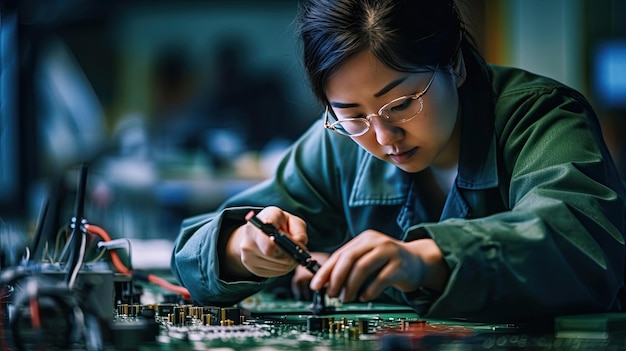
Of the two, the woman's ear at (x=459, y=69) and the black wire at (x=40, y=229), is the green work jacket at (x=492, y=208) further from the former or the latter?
the black wire at (x=40, y=229)

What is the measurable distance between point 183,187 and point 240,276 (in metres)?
3.38


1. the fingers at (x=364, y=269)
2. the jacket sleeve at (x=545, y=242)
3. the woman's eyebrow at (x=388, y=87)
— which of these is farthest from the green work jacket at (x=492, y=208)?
the woman's eyebrow at (x=388, y=87)

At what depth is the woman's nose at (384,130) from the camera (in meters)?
1.51

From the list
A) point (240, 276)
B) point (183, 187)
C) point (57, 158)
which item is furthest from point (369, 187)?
point (57, 158)

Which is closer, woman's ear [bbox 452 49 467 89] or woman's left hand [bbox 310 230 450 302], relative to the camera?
woman's left hand [bbox 310 230 450 302]

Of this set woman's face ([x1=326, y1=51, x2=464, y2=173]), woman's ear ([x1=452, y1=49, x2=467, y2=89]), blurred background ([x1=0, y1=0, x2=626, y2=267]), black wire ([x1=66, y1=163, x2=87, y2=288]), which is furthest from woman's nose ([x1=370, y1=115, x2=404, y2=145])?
blurred background ([x1=0, y1=0, x2=626, y2=267])

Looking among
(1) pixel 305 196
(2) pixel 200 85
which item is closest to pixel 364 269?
(1) pixel 305 196

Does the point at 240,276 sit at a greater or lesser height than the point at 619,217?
lesser

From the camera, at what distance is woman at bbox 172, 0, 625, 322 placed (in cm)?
126

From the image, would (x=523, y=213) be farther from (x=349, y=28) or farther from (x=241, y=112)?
(x=241, y=112)

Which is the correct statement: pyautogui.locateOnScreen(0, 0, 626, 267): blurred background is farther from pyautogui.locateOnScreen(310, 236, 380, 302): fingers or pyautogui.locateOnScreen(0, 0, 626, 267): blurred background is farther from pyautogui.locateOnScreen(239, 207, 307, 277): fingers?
pyautogui.locateOnScreen(310, 236, 380, 302): fingers

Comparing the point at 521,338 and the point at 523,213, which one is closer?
the point at 521,338

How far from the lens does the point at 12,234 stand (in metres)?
2.06

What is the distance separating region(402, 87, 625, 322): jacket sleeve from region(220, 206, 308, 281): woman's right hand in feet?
0.70
